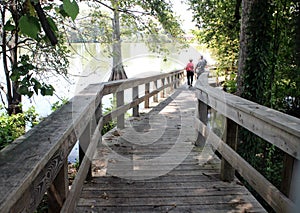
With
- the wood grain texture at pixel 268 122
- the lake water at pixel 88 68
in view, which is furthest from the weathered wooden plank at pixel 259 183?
the lake water at pixel 88 68

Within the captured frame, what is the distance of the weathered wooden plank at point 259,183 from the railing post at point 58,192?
4.18 feet

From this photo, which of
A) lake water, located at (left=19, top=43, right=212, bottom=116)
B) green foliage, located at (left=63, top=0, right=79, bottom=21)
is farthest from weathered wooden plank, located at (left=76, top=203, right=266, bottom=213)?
lake water, located at (left=19, top=43, right=212, bottom=116)

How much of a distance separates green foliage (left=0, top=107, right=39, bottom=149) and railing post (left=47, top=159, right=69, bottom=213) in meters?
Result: 3.91

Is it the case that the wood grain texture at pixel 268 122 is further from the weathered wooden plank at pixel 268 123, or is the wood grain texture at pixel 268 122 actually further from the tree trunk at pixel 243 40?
the tree trunk at pixel 243 40

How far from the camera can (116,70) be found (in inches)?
596

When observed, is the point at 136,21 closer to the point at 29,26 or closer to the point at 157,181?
the point at 157,181

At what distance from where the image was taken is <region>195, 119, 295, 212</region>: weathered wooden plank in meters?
1.76

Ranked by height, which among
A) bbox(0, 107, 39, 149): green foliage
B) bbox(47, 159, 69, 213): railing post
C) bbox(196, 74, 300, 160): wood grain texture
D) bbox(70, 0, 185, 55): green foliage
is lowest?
bbox(0, 107, 39, 149): green foliage

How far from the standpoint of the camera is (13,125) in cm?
617

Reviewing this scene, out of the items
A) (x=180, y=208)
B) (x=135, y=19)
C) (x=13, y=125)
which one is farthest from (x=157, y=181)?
(x=135, y=19)

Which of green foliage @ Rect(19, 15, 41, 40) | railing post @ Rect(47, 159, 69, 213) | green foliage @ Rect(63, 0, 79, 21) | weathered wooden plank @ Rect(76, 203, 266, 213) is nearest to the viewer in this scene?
green foliage @ Rect(63, 0, 79, 21)

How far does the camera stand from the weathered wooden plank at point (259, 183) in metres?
1.76

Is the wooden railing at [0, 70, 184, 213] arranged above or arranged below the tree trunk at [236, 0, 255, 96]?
below

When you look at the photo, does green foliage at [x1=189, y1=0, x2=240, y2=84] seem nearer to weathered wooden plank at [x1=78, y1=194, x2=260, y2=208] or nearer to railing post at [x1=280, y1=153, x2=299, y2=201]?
weathered wooden plank at [x1=78, y1=194, x2=260, y2=208]
